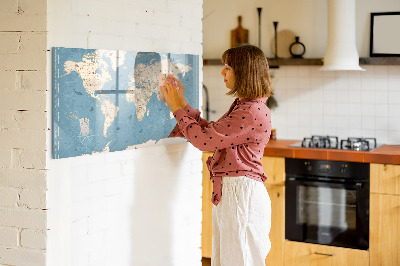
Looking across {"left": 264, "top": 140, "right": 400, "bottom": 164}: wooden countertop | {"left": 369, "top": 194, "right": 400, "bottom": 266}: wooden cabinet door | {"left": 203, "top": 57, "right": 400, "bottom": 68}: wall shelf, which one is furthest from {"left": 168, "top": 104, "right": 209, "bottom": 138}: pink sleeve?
{"left": 203, "top": 57, "right": 400, "bottom": 68}: wall shelf

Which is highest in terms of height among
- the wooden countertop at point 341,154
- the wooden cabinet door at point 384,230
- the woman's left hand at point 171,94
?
the woman's left hand at point 171,94

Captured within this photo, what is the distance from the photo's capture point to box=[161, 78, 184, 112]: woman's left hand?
9.11 feet

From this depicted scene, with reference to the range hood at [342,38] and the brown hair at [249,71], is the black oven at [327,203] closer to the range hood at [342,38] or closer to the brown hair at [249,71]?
the range hood at [342,38]

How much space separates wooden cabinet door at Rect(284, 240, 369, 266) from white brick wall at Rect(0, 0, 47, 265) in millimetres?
2470

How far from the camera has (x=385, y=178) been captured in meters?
3.97

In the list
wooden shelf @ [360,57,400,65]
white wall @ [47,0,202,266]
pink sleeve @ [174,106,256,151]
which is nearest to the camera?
white wall @ [47,0,202,266]

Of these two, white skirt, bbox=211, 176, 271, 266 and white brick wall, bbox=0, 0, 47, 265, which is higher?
white brick wall, bbox=0, 0, 47, 265

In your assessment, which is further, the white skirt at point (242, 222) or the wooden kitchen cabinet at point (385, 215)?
the wooden kitchen cabinet at point (385, 215)

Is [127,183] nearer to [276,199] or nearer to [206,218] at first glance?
[276,199]

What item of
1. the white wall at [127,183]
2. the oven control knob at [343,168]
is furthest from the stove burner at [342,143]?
the white wall at [127,183]

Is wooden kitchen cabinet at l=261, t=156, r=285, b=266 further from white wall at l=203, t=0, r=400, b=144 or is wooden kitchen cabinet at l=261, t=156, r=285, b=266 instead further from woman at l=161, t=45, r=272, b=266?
woman at l=161, t=45, r=272, b=266

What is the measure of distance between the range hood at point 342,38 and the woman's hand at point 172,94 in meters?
1.90

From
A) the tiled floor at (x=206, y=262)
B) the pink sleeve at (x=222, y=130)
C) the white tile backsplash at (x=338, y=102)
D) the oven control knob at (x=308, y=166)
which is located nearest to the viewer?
the pink sleeve at (x=222, y=130)

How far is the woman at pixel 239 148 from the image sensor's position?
105 inches
